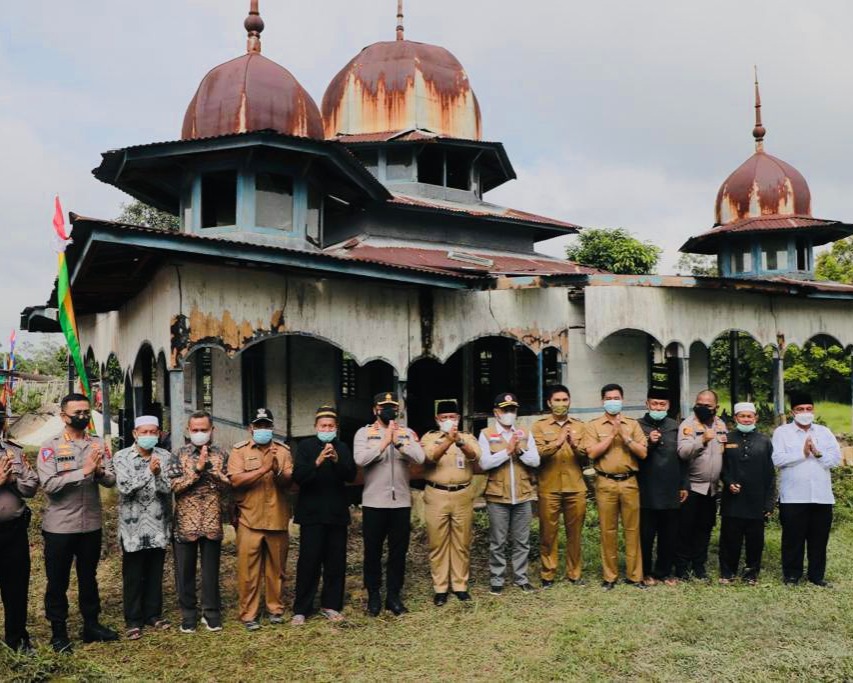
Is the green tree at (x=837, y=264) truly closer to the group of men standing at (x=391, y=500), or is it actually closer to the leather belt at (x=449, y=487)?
the group of men standing at (x=391, y=500)

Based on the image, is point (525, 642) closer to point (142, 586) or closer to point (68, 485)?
point (142, 586)

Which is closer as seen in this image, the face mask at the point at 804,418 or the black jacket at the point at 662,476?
the black jacket at the point at 662,476

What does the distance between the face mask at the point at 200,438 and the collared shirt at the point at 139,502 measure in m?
0.31

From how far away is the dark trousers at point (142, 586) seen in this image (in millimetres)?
5520

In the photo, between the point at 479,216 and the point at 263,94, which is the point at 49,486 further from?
the point at 479,216

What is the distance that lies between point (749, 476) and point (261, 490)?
455 centimetres

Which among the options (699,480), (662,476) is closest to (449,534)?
(662,476)

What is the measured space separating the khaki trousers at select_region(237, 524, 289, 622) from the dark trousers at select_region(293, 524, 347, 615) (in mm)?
165

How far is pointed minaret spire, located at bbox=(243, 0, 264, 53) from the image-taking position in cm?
1216

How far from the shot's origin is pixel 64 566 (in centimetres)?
522

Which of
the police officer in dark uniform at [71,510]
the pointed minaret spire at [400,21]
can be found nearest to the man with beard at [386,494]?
the police officer in dark uniform at [71,510]

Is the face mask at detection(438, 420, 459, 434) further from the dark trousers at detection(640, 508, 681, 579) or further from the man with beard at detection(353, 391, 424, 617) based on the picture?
the dark trousers at detection(640, 508, 681, 579)

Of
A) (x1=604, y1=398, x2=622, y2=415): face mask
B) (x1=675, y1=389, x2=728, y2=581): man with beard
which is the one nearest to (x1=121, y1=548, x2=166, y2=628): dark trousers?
(x1=604, y1=398, x2=622, y2=415): face mask

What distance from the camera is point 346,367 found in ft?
43.8
